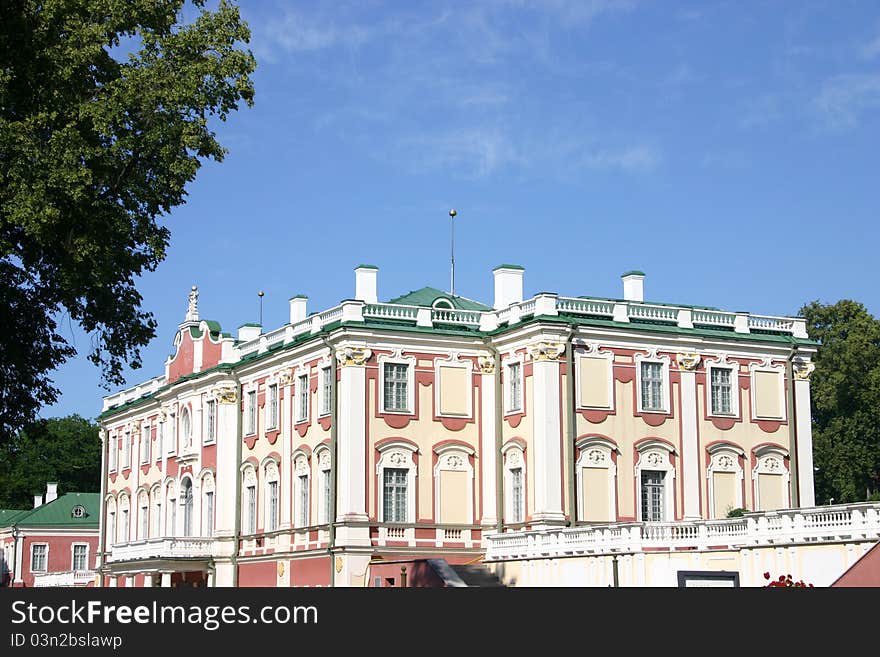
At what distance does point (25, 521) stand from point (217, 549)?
35526 mm

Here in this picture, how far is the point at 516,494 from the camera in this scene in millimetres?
46531

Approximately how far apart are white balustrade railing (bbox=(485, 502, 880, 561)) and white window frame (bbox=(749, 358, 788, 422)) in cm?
1150

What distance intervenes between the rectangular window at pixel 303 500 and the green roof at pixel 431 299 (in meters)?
7.19

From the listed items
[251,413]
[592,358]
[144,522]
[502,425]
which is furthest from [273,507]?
[144,522]

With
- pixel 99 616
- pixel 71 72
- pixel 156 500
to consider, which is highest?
pixel 71 72

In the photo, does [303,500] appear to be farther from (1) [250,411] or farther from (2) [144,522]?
(2) [144,522]

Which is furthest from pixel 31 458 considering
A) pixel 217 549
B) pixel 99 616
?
pixel 99 616

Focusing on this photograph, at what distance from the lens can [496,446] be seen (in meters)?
47.4

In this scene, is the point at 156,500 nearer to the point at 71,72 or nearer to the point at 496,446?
the point at 496,446

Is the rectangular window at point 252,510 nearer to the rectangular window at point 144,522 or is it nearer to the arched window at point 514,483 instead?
the arched window at point 514,483

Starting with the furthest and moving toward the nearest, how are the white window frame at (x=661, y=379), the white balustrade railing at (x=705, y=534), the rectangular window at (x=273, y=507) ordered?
the rectangular window at (x=273, y=507), the white window frame at (x=661, y=379), the white balustrade railing at (x=705, y=534)

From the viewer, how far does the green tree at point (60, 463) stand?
326 ft

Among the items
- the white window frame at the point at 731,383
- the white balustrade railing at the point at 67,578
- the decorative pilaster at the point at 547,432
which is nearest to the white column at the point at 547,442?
the decorative pilaster at the point at 547,432

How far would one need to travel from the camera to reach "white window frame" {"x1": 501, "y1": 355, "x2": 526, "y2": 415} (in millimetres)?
46531
